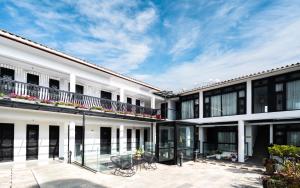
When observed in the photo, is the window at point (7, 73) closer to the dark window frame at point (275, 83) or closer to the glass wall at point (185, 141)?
the glass wall at point (185, 141)

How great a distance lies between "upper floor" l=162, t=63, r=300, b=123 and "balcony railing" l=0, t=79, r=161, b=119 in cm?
611

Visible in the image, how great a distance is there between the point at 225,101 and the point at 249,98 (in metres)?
2.41

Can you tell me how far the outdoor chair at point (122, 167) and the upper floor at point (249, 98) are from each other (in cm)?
927

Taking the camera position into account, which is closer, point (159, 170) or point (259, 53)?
point (159, 170)

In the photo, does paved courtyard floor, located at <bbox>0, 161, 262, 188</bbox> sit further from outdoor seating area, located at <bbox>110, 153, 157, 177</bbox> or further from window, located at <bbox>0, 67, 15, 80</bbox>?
window, located at <bbox>0, 67, 15, 80</bbox>

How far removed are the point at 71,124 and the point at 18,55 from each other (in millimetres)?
Result: 5209

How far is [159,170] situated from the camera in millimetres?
13188

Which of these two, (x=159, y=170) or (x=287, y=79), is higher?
(x=287, y=79)

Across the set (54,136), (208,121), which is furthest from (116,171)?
(208,121)

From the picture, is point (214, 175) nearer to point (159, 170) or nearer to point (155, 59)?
point (159, 170)

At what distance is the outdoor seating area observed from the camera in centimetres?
1187

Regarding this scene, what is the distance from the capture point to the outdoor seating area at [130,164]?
11868mm

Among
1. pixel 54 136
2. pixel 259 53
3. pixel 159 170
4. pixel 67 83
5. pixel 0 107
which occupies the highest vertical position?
pixel 259 53

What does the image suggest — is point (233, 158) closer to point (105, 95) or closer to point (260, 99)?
point (260, 99)
